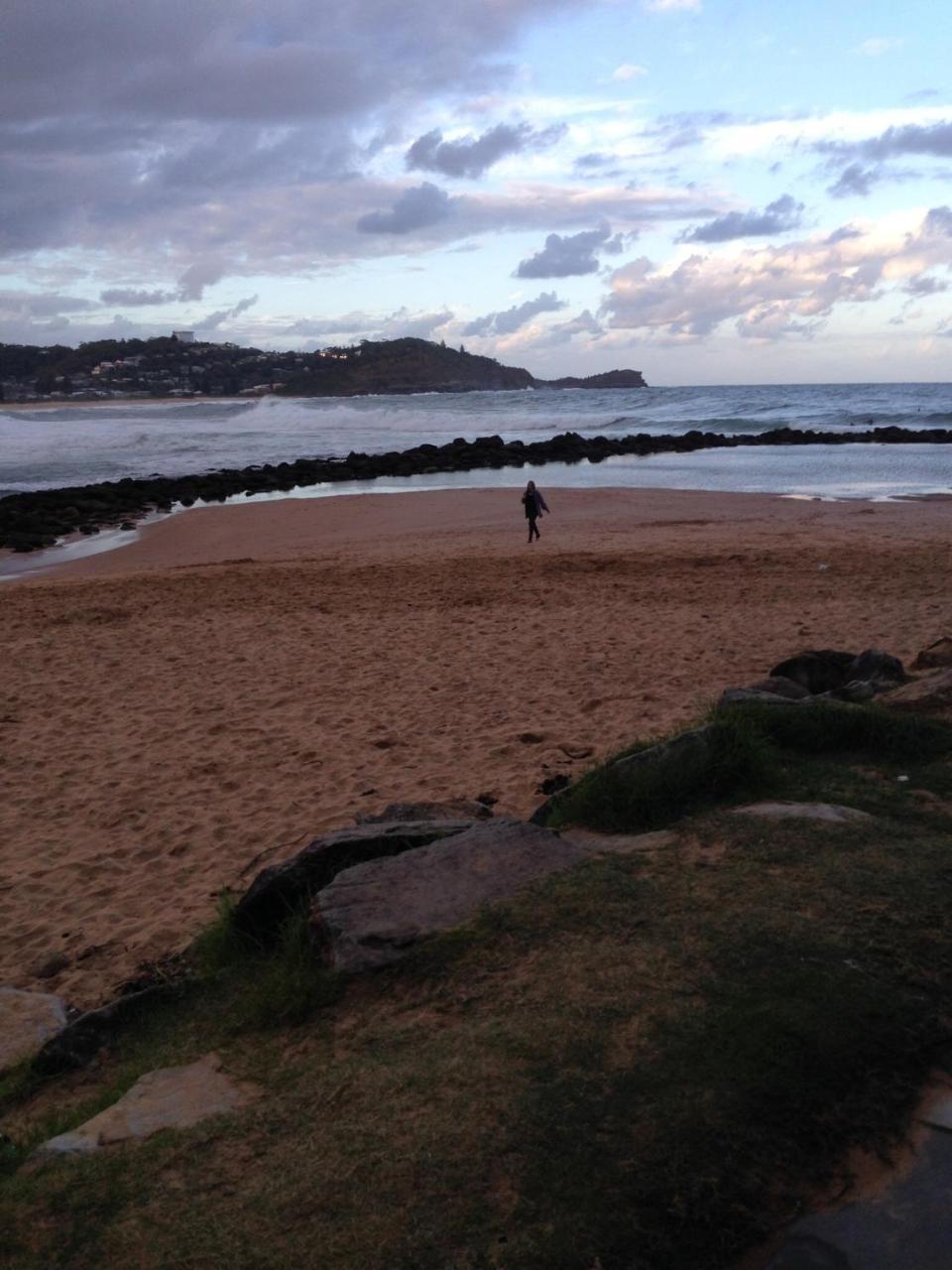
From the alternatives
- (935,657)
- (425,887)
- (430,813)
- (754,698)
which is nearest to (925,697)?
(754,698)

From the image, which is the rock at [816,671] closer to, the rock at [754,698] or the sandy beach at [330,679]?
the sandy beach at [330,679]

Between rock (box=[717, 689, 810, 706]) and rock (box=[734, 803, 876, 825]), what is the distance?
4.00 feet

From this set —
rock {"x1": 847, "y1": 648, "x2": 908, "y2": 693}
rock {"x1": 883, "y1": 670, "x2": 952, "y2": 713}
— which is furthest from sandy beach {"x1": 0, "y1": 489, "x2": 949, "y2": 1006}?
rock {"x1": 883, "y1": 670, "x2": 952, "y2": 713}

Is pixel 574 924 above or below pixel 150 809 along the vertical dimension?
above

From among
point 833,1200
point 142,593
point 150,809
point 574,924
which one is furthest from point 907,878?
point 142,593

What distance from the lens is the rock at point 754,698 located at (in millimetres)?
6152

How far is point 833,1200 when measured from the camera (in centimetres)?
267

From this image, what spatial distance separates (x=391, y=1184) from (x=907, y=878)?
2250 millimetres

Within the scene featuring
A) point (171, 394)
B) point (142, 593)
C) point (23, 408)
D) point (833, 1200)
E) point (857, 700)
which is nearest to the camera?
point (833, 1200)

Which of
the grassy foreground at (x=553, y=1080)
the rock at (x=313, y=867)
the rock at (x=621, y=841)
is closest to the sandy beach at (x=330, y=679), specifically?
the rock at (x=313, y=867)

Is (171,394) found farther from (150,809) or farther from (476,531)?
(150,809)

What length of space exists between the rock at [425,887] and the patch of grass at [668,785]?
48cm

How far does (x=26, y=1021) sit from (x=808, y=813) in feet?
10.8

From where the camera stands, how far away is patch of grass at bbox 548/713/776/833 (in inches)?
199
